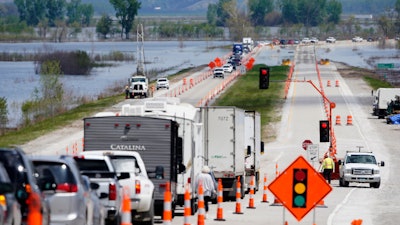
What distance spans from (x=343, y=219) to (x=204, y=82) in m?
97.0

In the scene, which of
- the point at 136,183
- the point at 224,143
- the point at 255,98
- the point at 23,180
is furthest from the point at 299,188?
the point at 255,98

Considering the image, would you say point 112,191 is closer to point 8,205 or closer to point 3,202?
point 8,205

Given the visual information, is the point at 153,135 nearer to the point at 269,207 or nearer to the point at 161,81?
the point at 269,207

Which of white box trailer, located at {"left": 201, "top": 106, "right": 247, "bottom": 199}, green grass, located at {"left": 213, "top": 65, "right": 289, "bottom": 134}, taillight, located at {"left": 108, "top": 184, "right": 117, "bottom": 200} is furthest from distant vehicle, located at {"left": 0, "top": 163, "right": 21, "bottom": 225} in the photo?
green grass, located at {"left": 213, "top": 65, "right": 289, "bottom": 134}

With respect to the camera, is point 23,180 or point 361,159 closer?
point 23,180

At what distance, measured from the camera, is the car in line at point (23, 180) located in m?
17.2

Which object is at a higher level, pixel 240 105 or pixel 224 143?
pixel 224 143

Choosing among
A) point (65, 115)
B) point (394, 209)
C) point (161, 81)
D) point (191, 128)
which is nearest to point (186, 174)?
point (191, 128)

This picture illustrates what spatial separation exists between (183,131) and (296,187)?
9232 millimetres

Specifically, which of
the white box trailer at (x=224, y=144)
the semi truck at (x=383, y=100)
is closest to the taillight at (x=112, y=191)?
the white box trailer at (x=224, y=144)

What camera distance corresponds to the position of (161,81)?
381ft

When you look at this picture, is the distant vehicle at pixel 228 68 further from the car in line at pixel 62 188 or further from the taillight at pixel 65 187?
the taillight at pixel 65 187

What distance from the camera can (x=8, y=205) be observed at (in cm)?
1606

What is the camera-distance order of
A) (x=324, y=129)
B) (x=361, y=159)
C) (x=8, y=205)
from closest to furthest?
(x=8, y=205) → (x=361, y=159) → (x=324, y=129)
